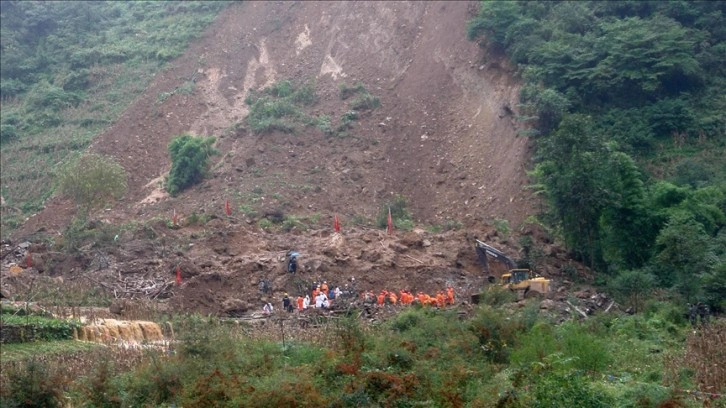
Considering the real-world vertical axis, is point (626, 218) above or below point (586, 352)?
below

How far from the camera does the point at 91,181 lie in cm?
3278

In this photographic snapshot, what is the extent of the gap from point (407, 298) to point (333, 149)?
51.9 feet

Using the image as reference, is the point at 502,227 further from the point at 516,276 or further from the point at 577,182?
the point at 516,276

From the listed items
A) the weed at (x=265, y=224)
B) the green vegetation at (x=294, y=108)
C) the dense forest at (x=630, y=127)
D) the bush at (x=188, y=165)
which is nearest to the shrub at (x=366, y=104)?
the green vegetation at (x=294, y=108)

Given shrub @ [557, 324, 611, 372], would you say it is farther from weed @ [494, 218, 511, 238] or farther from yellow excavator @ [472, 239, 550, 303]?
weed @ [494, 218, 511, 238]

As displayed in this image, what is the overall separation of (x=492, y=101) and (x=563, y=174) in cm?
1168

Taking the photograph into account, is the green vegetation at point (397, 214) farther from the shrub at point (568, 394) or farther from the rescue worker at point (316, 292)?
the shrub at point (568, 394)

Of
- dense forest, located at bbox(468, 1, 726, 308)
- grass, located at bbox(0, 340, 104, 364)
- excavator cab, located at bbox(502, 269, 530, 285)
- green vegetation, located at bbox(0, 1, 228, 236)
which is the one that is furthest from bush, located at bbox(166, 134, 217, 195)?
grass, located at bbox(0, 340, 104, 364)

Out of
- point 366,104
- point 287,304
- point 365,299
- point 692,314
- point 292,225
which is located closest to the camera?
point 692,314

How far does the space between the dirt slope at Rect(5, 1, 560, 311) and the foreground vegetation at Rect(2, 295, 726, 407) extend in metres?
8.13

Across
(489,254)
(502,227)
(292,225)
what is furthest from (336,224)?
(489,254)

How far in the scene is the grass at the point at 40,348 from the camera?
19422 millimetres

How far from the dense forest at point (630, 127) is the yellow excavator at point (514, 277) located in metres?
2.01

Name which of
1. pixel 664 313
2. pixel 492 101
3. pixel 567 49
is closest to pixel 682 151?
pixel 567 49
